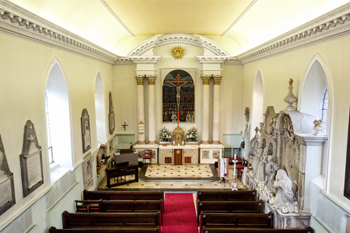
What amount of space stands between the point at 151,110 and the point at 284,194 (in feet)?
30.8

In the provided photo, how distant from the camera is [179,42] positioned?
15.5 metres

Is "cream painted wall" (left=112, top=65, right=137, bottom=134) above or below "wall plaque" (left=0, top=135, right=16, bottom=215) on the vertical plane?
above

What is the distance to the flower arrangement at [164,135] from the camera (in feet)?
52.1

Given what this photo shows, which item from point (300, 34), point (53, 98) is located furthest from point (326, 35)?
point (53, 98)

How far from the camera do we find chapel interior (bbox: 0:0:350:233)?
6266 millimetres

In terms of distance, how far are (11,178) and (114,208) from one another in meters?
3.96

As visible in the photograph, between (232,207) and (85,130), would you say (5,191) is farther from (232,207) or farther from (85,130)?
(232,207)

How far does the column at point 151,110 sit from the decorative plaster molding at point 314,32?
22.5ft

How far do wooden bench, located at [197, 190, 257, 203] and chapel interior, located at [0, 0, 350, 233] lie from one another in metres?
0.35

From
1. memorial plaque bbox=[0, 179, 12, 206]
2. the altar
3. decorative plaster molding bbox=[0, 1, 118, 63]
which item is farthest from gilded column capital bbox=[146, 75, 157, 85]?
memorial plaque bbox=[0, 179, 12, 206]

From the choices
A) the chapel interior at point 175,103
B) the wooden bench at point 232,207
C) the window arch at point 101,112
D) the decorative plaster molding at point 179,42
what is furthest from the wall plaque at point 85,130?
the decorative plaster molding at point 179,42

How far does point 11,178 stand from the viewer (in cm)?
578

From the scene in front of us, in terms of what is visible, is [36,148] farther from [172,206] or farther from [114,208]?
[172,206]

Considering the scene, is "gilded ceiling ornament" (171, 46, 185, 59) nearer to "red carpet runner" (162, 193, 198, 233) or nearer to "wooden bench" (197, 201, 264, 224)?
"red carpet runner" (162, 193, 198, 233)
